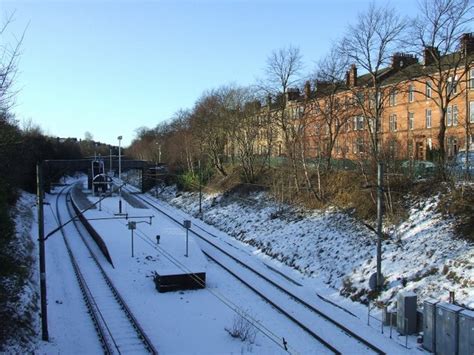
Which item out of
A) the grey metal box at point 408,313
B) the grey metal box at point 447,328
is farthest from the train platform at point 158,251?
the grey metal box at point 447,328

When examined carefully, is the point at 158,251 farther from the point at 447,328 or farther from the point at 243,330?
the point at 447,328

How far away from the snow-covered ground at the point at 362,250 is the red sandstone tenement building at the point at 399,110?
206 inches

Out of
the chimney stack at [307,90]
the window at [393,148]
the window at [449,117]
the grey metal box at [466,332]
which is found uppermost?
the chimney stack at [307,90]

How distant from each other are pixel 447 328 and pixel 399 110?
45.3m

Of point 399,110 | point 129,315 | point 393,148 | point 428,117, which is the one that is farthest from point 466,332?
point 399,110

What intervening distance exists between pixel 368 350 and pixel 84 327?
984 cm

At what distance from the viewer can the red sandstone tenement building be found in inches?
1193

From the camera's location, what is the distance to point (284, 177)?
132 ft

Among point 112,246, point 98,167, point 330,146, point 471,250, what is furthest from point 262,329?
point 98,167

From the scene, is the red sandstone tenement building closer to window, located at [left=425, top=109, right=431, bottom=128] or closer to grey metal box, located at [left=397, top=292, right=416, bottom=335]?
window, located at [left=425, top=109, right=431, bottom=128]

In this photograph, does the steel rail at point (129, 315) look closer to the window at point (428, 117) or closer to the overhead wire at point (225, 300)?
the overhead wire at point (225, 300)

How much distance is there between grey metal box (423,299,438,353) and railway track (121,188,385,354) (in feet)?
5.05

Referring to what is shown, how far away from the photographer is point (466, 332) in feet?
45.6

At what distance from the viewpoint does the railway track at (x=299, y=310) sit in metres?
16.0
